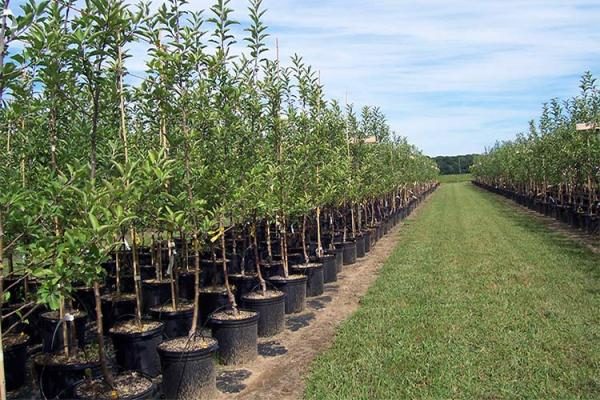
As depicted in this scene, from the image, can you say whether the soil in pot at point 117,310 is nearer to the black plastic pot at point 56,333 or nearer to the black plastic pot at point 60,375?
the black plastic pot at point 56,333

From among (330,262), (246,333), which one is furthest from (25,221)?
(330,262)

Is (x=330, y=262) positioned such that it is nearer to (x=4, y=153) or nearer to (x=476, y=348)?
(x=476, y=348)

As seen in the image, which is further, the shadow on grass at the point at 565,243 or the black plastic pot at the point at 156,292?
the shadow on grass at the point at 565,243

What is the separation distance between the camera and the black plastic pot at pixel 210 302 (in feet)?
20.0

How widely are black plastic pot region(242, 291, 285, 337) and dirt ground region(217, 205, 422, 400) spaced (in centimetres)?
10

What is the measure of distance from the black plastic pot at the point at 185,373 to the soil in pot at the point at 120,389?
0.28 m

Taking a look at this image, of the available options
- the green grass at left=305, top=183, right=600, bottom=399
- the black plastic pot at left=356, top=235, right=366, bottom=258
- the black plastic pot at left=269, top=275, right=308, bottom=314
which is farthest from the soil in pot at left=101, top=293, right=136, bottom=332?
the black plastic pot at left=356, top=235, right=366, bottom=258

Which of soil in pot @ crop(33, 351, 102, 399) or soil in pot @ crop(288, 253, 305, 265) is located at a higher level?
soil in pot @ crop(288, 253, 305, 265)

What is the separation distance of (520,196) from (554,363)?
24.3 meters

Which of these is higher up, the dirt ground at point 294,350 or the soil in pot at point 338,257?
the soil in pot at point 338,257

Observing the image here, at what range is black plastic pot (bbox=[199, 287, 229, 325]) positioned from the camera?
610 cm

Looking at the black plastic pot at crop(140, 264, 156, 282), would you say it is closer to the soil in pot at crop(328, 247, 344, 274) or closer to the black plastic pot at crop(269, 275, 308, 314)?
the black plastic pot at crop(269, 275, 308, 314)

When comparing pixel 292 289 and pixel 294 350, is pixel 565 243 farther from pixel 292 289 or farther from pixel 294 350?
pixel 294 350

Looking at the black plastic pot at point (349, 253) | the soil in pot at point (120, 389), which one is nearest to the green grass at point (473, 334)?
the black plastic pot at point (349, 253)
